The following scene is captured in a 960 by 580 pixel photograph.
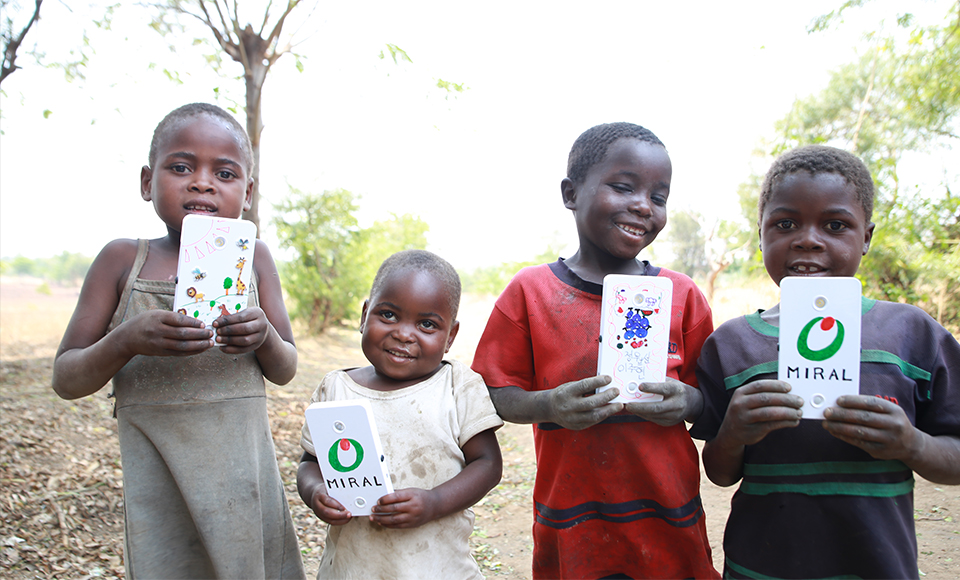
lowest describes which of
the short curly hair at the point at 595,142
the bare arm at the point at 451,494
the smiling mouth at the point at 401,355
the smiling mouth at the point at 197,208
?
the bare arm at the point at 451,494

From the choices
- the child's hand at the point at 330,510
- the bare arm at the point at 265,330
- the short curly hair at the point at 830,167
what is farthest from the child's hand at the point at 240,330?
the short curly hair at the point at 830,167

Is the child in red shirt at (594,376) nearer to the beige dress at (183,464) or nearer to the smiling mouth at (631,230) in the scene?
the smiling mouth at (631,230)

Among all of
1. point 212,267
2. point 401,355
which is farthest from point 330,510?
point 212,267

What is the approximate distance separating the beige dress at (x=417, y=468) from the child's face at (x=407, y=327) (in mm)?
64

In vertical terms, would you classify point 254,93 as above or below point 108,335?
above

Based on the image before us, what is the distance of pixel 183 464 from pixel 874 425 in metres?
1.77

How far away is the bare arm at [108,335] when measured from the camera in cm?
151

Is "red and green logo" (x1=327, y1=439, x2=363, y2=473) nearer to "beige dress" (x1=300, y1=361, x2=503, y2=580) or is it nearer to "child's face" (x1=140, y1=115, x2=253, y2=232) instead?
"beige dress" (x1=300, y1=361, x2=503, y2=580)

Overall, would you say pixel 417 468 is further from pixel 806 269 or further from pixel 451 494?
pixel 806 269

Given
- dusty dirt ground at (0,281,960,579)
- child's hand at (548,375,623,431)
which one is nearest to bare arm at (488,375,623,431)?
child's hand at (548,375,623,431)

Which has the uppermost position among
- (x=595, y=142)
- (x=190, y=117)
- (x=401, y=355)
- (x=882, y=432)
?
(x=595, y=142)

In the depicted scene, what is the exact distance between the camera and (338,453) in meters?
1.51

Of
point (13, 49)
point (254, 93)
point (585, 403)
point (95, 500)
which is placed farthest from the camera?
point (254, 93)

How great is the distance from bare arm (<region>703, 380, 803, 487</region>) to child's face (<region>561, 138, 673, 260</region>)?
553 millimetres
